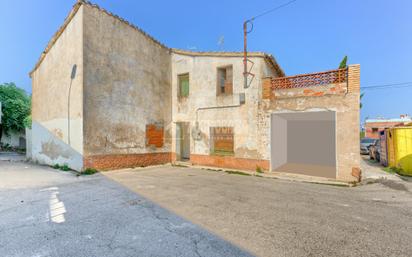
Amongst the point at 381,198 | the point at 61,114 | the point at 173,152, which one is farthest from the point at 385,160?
the point at 61,114

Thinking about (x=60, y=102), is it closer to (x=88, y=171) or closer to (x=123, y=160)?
(x=88, y=171)

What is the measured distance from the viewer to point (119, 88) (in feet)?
30.2

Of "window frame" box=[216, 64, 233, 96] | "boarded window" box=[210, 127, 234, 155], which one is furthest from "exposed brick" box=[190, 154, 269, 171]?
"window frame" box=[216, 64, 233, 96]

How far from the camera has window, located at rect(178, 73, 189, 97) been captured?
37.7 feet

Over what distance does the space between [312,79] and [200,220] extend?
7.27 meters

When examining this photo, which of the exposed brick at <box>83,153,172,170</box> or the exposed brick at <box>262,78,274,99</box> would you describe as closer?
the exposed brick at <box>83,153,172,170</box>

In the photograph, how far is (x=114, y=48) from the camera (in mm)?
9102

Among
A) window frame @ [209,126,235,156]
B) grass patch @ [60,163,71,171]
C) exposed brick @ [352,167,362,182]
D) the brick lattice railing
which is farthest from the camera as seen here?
window frame @ [209,126,235,156]

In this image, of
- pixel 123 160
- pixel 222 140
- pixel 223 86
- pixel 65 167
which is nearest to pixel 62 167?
pixel 65 167

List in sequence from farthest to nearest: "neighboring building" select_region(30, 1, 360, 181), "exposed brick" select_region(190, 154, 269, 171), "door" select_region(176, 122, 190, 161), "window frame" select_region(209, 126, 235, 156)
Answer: "door" select_region(176, 122, 190, 161)
"window frame" select_region(209, 126, 235, 156)
"exposed brick" select_region(190, 154, 269, 171)
"neighboring building" select_region(30, 1, 360, 181)

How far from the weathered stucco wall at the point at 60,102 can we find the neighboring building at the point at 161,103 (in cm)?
5

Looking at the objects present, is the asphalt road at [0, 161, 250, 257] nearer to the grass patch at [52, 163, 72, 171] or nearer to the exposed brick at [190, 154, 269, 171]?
the grass patch at [52, 163, 72, 171]

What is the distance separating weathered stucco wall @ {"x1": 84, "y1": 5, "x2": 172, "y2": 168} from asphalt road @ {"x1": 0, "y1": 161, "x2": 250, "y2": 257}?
351 cm

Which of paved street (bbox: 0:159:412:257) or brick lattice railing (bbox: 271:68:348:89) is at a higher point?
brick lattice railing (bbox: 271:68:348:89)
